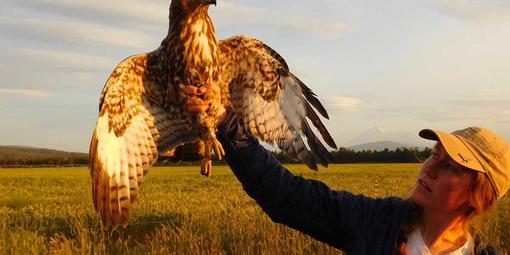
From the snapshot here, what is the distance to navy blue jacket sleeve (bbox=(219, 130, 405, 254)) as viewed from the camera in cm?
297

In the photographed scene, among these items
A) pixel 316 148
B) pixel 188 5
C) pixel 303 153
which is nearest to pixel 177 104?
pixel 188 5

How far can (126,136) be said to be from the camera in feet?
12.9

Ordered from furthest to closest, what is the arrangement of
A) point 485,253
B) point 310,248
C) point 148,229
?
point 148,229 < point 310,248 < point 485,253

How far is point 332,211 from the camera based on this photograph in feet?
10.3

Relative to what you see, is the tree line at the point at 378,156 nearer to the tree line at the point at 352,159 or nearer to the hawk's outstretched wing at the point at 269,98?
the tree line at the point at 352,159

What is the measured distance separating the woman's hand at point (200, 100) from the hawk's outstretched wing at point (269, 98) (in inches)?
27.3

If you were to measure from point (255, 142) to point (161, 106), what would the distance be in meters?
1.23

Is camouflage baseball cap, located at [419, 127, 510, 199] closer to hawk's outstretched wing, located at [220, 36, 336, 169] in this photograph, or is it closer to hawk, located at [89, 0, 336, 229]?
hawk, located at [89, 0, 336, 229]

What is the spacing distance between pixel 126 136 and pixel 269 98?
118cm

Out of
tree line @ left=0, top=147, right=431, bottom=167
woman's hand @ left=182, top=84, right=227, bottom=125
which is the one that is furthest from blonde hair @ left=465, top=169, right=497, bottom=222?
tree line @ left=0, top=147, right=431, bottom=167

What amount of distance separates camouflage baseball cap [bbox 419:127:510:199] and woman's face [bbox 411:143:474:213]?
0.24 feet

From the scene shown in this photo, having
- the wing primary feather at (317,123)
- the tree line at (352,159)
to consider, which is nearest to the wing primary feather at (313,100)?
the wing primary feather at (317,123)

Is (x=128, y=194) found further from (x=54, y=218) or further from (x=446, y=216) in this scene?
(x=54, y=218)

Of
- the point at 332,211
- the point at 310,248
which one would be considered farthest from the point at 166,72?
the point at 310,248
